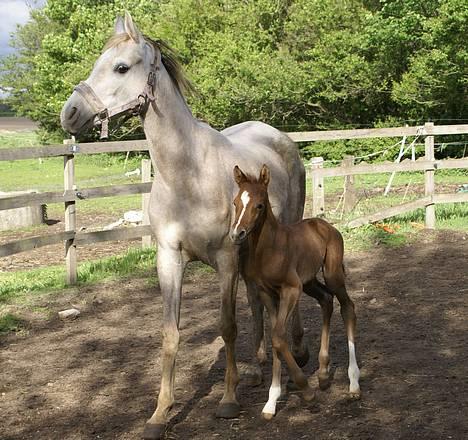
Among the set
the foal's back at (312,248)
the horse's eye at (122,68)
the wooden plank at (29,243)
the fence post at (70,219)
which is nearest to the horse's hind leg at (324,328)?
the foal's back at (312,248)

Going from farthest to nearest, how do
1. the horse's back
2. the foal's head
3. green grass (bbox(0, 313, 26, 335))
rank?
green grass (bbox(0, 313, 26, 335))
the horse's back
the foal's head

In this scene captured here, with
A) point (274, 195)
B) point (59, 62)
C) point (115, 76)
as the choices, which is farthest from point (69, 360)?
point (59, 62)

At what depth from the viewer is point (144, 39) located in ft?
15.1

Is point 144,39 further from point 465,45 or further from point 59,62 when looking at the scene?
point 59,62

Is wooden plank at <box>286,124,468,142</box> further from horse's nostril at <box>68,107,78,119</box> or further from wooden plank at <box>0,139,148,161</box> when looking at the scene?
horse's nostril at <box>68,107,78,119</box>

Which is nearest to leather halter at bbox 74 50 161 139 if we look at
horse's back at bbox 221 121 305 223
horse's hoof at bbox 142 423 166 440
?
horse's back at bbox 221 121 305 223

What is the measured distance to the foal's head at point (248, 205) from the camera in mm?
4027

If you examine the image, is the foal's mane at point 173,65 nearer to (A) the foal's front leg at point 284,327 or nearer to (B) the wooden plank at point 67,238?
(A) the foal's front leg at point 284,327

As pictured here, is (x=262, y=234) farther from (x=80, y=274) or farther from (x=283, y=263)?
(x=80, y=274)

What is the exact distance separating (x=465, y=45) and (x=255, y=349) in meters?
17.4

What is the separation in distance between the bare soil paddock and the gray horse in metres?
0.40

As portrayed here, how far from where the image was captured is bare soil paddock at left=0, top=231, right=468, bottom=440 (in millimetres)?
4469

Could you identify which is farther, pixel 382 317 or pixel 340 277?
pixel 382 317

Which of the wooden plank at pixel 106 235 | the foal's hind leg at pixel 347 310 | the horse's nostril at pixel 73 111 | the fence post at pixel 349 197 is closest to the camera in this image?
the horse's nostril at pixel 73 111
